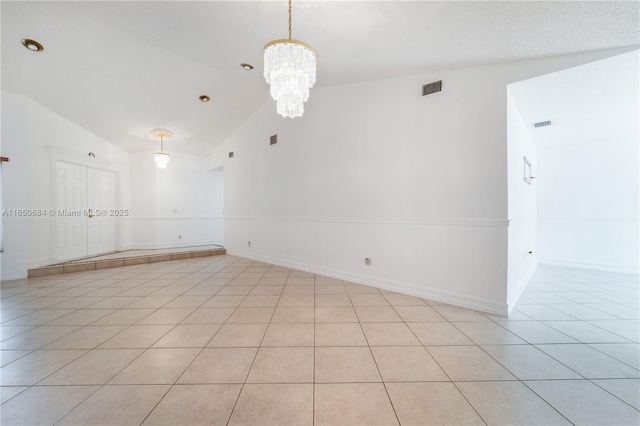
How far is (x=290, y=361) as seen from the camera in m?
1.71

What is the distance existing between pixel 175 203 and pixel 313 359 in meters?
6.23

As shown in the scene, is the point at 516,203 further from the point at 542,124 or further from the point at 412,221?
the point at 542,124

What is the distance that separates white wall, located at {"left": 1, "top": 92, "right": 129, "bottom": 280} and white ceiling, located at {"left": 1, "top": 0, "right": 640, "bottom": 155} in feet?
0.96

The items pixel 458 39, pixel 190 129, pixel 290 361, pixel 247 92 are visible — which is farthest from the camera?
pixel 190 129

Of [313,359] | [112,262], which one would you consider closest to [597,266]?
[313,359]

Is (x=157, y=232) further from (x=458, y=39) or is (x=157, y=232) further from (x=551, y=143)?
(x=551, y=143)

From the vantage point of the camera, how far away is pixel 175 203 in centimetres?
642

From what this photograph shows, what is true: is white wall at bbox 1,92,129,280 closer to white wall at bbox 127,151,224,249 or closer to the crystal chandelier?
white wall at bbox 127,151,224,249

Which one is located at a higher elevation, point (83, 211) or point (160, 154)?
point (160, 154)

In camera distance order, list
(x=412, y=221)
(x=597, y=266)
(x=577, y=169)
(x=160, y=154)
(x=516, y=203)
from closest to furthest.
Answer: (x=516, y=203) → (x=412, y=221) → (x=597, y=266) → (x=577, y=169) → (x=160, y=154)

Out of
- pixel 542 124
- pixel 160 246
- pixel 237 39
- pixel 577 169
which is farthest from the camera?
pixel 160 246

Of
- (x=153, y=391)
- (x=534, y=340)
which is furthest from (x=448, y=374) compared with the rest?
(x=153, y=391)

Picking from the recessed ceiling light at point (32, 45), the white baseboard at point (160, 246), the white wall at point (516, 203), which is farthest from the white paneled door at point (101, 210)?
the white wall at point (516, 203)

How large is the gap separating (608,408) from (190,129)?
263 inches
